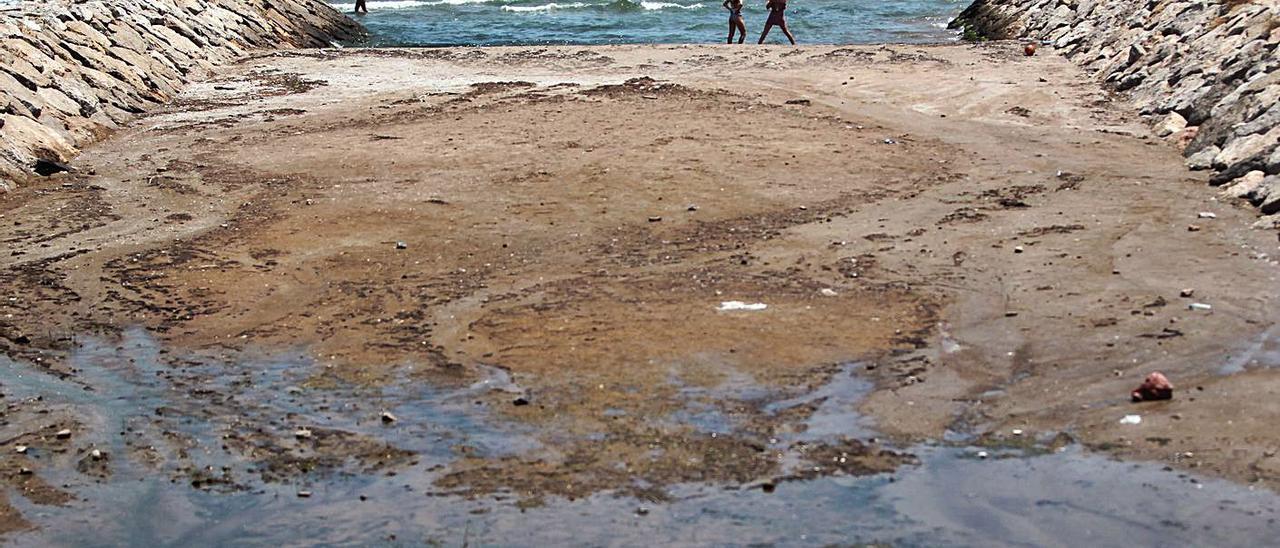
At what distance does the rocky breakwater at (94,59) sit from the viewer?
51.1 feet

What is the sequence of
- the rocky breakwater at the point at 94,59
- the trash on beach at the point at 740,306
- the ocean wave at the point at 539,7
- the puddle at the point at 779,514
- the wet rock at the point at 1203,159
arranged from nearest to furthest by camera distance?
the puddle at the point at 779,514 < the trash on beach at the point at 740,306 < the wet rock at the point at 1203,159 < the rocky breakwater at the point at 94,59 < the ocean wave at the point at 539,7

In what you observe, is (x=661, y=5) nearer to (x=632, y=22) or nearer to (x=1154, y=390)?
(x=632, y=22)

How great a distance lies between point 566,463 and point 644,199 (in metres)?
5.95

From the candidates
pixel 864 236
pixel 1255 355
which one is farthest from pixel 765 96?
pixel 1255 355

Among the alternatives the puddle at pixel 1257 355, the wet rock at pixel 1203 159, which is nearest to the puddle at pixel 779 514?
the puddle at pixel 1257 355

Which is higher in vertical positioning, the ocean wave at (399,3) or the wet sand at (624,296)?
the wet sand at (624,296)

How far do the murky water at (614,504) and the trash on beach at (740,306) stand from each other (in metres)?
1.81

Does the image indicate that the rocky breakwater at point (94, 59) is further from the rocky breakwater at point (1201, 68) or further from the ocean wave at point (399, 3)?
the ocean wave at point (399, 3)

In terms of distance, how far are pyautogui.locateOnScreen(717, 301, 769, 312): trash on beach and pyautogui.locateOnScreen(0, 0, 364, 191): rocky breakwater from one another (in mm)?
7094

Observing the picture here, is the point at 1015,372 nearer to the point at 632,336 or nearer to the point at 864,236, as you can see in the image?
the point at 632,336

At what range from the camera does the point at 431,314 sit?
1028 centimetres

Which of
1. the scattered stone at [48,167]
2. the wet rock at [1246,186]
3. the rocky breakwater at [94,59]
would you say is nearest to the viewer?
the wet rock at [1246,186]

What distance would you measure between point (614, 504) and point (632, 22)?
25103 millimetres

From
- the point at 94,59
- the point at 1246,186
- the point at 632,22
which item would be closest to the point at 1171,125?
the point at 1246,186
